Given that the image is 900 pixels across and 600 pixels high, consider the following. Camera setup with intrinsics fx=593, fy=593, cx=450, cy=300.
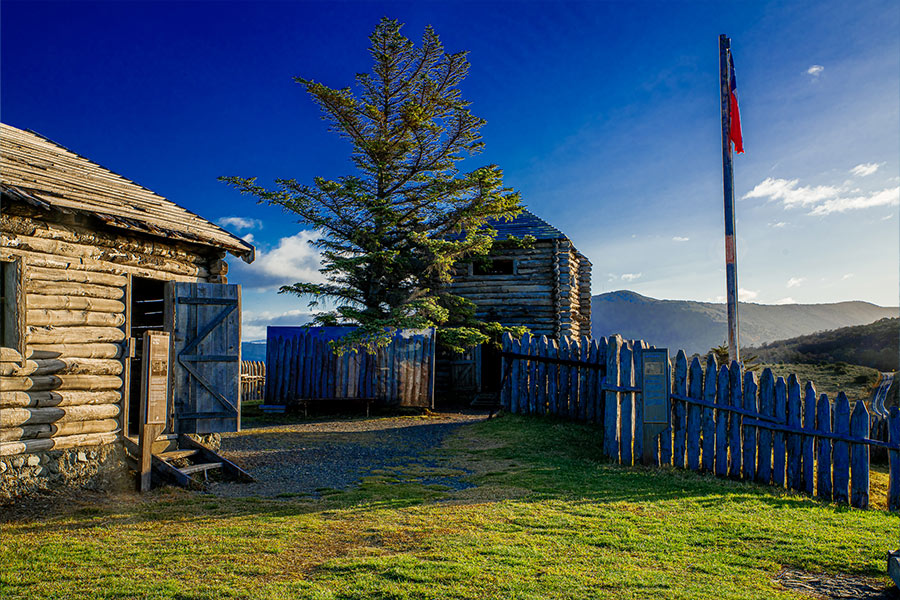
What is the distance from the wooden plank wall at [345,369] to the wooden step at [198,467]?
8.59m

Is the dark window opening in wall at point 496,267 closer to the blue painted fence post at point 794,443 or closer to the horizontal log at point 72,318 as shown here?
the blue painted fence post at point 794,443

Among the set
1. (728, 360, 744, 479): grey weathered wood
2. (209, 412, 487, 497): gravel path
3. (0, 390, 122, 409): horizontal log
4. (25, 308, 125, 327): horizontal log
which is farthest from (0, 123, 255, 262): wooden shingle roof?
(728, 360, 744, 479): grey weathered wood

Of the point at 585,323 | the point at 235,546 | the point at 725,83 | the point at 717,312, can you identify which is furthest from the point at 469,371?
the point at 717,312

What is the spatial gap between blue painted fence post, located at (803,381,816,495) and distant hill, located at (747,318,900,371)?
2584cm

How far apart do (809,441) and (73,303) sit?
34.3 ft

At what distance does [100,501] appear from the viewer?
771 cm

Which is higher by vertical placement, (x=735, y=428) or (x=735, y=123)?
(x=735, y=123)

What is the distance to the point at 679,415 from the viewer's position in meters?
9.18

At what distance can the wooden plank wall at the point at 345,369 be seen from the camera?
1773 cm

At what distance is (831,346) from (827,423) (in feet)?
112

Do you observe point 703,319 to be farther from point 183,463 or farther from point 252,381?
point 183,463

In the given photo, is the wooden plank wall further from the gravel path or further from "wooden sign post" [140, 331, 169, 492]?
"wooden sign post" [140, 331, 169, 492]

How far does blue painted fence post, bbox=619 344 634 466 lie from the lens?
9.35 meters

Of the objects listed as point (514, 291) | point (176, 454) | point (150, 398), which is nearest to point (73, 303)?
point (150, 398)
